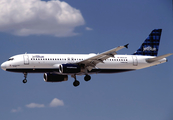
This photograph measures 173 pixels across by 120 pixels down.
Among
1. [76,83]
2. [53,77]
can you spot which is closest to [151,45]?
[76,83]

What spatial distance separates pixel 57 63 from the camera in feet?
216

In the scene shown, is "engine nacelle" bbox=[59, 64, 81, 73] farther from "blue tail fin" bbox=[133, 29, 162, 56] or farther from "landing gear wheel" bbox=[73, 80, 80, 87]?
"blue tail fin" bbox=[133, 29, 162, 56]

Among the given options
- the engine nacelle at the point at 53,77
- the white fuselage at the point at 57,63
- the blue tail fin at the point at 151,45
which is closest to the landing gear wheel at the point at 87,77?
the white fuselage at the point at 57,63

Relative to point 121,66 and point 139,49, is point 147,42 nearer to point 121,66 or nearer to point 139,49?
point 139,49

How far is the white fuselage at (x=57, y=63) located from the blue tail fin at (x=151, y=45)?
399cm

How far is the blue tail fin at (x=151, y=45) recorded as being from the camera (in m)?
76.1

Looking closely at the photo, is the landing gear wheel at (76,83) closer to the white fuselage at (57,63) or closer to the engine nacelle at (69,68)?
the white fuselage at (57,63)

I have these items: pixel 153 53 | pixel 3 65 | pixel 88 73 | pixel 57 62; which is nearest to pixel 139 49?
pixel 153 53

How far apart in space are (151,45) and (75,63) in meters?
20.0

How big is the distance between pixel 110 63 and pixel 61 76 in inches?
366

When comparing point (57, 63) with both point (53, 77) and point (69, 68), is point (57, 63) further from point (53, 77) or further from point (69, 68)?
point (53, 77)

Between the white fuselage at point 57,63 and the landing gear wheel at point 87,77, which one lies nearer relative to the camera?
the white fuselage at point 57,63

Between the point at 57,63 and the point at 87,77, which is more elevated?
the point at 57,63

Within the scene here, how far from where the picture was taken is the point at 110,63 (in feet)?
228
